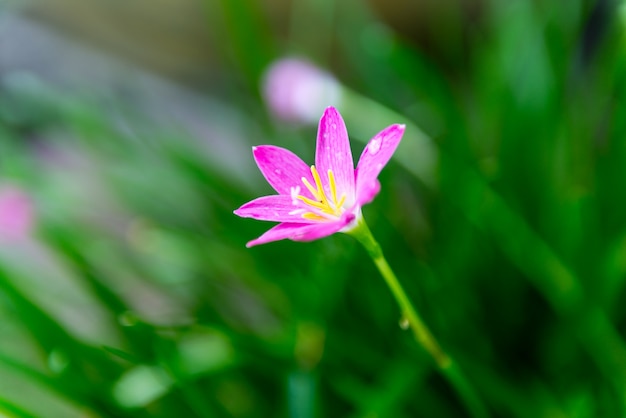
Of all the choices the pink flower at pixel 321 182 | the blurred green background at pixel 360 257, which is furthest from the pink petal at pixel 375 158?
the blurred green background at pixel 360 257

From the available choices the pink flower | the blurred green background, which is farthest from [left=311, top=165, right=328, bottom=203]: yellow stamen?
the blurred green background

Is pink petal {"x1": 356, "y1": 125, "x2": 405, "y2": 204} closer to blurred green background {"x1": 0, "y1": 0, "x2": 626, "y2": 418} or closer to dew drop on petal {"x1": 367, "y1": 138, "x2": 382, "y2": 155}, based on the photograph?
dew drop on petal {"x1": 367, "y1": 138, "x2": 382, "y2": 155}

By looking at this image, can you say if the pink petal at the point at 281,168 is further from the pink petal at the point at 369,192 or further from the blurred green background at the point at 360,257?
the blurred green background at the point at 360,257

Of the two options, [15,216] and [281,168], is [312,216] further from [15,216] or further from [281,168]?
[15,216]

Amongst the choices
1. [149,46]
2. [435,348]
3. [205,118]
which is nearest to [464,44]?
[205,118]

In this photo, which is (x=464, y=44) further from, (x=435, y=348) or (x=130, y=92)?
(x=435, y=348)

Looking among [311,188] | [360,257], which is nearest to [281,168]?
[311,188]
